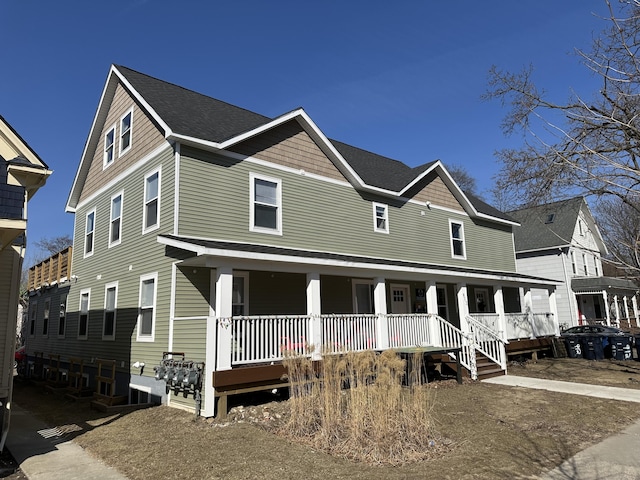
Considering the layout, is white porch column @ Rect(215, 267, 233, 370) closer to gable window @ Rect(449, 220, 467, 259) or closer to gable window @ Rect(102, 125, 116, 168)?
gable window @ Rect(102, 125, 116, 168)

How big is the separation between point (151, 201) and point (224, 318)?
196 inches

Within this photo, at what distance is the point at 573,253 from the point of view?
28047 mm

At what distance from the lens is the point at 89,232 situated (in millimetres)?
15922

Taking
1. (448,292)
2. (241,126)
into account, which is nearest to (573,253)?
(448,292)

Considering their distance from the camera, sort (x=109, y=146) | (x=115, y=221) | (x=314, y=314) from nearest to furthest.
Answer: (x=314, y=314) → (x=115, y=221) → (x=109, y=146)

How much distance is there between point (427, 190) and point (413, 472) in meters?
13.7

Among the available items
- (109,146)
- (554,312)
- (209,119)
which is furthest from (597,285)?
(109,146)

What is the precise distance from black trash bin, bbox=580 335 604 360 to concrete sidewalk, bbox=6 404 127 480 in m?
18.2

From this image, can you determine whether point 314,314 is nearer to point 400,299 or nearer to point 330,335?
point 330,335

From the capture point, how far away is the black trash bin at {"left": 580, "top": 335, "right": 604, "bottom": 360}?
17.5 metres

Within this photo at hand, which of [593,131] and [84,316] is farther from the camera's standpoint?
[84,316]

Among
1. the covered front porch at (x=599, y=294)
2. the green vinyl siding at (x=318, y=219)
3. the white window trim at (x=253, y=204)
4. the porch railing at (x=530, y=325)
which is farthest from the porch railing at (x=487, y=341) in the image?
the covered front porch at (x=599, y=294)

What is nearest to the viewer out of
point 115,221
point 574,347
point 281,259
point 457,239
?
point 281,259

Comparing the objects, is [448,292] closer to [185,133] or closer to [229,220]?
[229,220]
